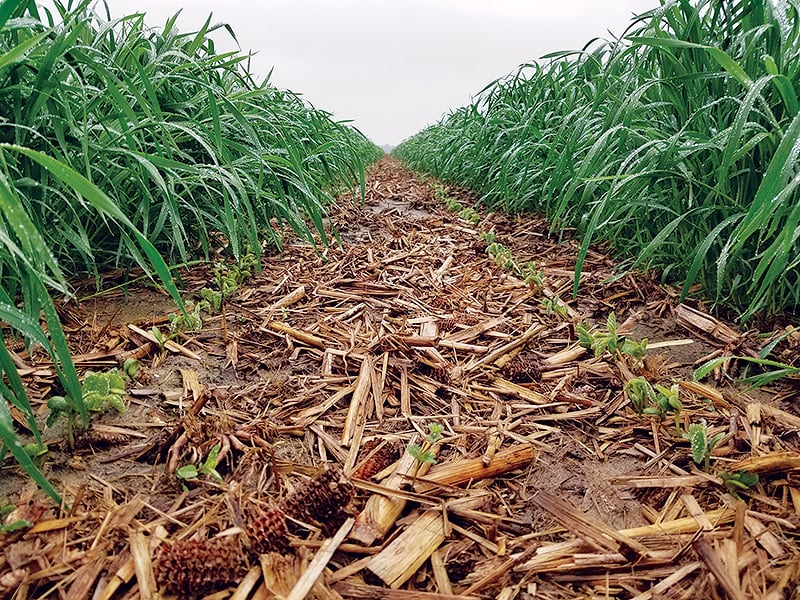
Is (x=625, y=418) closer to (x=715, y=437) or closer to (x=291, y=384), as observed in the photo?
(x=715, y=437)

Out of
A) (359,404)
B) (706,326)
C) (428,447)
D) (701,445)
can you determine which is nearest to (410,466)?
(428,447)

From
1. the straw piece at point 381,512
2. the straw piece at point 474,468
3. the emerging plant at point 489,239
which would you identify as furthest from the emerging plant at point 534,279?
the straw piece at point 381,512

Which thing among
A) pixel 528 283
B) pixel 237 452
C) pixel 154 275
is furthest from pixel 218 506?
pixel 528 283

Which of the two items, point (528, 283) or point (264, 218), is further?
point (264, 218)

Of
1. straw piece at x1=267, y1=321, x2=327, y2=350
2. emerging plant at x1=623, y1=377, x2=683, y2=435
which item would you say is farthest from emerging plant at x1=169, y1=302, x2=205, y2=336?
emerging plant at x1=623, y1=377, x2=683, y2=435

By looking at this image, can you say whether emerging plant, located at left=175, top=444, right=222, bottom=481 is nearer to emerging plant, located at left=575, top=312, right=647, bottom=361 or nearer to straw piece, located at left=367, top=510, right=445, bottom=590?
straw piece, located at left=367, top=510, right=445, bottom=590

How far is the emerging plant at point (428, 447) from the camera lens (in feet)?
2.51

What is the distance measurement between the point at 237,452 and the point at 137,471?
15cm

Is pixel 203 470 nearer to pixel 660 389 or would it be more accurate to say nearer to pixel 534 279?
pixel 660 389

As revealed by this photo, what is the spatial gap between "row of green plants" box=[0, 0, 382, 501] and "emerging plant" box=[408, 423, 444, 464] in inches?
17.8

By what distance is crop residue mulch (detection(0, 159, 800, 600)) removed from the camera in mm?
592

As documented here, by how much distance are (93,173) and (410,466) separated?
1.08m

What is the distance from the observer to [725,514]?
68 cm

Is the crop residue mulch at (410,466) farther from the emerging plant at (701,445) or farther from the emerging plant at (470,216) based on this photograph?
the emerging plant at (470,216)
